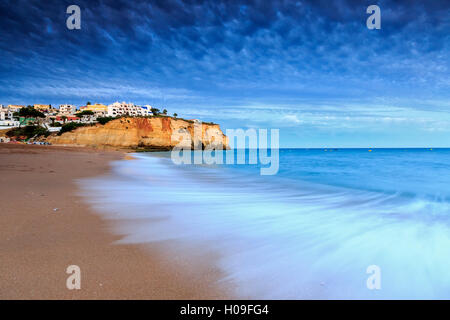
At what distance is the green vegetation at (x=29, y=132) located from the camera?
162 feet

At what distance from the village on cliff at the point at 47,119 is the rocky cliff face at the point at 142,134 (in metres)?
2.34

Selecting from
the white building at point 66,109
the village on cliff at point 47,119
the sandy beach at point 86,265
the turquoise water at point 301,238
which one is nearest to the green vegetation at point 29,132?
the village on cliff at point 47,119

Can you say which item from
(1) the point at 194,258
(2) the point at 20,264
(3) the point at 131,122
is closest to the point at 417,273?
(1) the point at 194,258

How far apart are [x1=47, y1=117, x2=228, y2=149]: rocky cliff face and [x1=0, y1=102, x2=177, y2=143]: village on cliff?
234 centimetres

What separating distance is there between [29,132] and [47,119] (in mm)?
23142

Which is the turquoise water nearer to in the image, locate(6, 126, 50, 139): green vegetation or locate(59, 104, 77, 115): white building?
locate(6, 126, 50, 139): green vegetation

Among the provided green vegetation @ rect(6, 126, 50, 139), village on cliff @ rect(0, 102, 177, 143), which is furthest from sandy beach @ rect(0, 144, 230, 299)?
green vegetation @ rect(6, 126, 50, 139)

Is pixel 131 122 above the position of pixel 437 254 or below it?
above

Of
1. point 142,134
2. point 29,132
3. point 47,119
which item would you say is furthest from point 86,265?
point 47,119

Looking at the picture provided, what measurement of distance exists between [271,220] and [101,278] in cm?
347

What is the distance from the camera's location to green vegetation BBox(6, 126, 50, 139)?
49431mm

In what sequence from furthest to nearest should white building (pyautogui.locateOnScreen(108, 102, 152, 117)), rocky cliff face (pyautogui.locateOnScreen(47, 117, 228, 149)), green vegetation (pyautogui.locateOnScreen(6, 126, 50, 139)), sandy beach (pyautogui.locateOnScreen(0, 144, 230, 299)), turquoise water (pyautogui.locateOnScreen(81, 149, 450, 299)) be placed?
white building (pyautogui.locateOnScreen(108, 102, 152, 117)), green vegetation (pyautogui.locateOnScreen(6, 126, 50, 139)), rocky cliff face (pyautogui.locateOnScreen(47, 117, 228, 149)), turquoise water (pyautogui.locateOnScreen(81, 149, 450, 299)), sandy beach (pyautogui.locateOnScreen(0, 144, 230, 299))
